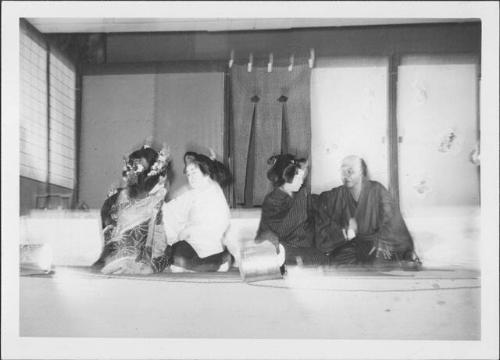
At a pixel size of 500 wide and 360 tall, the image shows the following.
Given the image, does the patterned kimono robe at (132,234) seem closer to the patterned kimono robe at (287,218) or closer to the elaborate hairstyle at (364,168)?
the patterned kimono robe at (287,218)

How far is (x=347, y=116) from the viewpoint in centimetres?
354

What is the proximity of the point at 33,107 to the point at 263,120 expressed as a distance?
1253 mm

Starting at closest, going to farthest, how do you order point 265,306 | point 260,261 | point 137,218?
point 265,306 < point 260,261 < point 137,218

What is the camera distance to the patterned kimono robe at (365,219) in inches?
138

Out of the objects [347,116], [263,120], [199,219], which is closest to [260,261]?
[199,219]

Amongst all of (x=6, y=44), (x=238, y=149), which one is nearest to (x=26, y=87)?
(x=6, y=44)

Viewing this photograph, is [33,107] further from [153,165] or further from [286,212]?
[286,212]

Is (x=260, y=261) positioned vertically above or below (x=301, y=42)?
below

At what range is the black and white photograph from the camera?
3.38 metres

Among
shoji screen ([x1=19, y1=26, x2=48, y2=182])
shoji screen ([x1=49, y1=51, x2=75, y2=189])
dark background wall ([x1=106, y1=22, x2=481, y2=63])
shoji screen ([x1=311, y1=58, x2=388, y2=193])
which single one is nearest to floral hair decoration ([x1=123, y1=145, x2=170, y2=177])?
shoji screen ([x1=49, y1=51, x2=75, y2=189])

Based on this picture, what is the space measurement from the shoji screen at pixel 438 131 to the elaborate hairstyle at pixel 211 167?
96 centimetres

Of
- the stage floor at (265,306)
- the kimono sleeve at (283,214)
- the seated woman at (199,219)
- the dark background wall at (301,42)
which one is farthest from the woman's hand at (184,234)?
the dark background wall at (301,42)

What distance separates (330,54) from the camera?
3555mm

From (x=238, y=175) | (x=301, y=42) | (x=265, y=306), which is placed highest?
(x=301, y=42)
